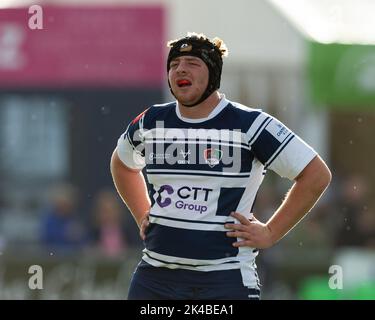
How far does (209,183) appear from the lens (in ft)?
20.5

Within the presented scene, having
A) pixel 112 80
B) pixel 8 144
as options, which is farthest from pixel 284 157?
pixel 8 144

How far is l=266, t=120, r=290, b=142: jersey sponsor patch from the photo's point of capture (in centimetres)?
627

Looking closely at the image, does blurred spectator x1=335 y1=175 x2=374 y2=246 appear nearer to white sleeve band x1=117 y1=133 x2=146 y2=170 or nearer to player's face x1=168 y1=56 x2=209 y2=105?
white sleeve band x1=117 y1=133 x2=146 y2=170

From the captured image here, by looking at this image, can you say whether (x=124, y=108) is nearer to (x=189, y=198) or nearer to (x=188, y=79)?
(x=188, y=79)

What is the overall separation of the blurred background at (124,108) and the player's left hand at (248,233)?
7245mm

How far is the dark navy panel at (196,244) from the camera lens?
6.21m

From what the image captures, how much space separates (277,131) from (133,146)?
92cm

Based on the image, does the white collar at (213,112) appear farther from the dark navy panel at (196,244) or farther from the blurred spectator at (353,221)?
the blurred spectator at (353,221)

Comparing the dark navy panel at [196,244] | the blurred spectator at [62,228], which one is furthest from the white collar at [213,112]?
the blurred spectator at [62,228]

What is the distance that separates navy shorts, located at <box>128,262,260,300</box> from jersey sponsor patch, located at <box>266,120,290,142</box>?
0.75 m

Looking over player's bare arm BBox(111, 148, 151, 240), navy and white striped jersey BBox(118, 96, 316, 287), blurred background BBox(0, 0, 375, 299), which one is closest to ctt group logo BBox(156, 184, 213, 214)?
navy and white striped jersey BBox(118, 96, 316, 287)

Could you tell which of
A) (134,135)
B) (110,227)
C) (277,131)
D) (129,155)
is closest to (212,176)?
(277,131)
